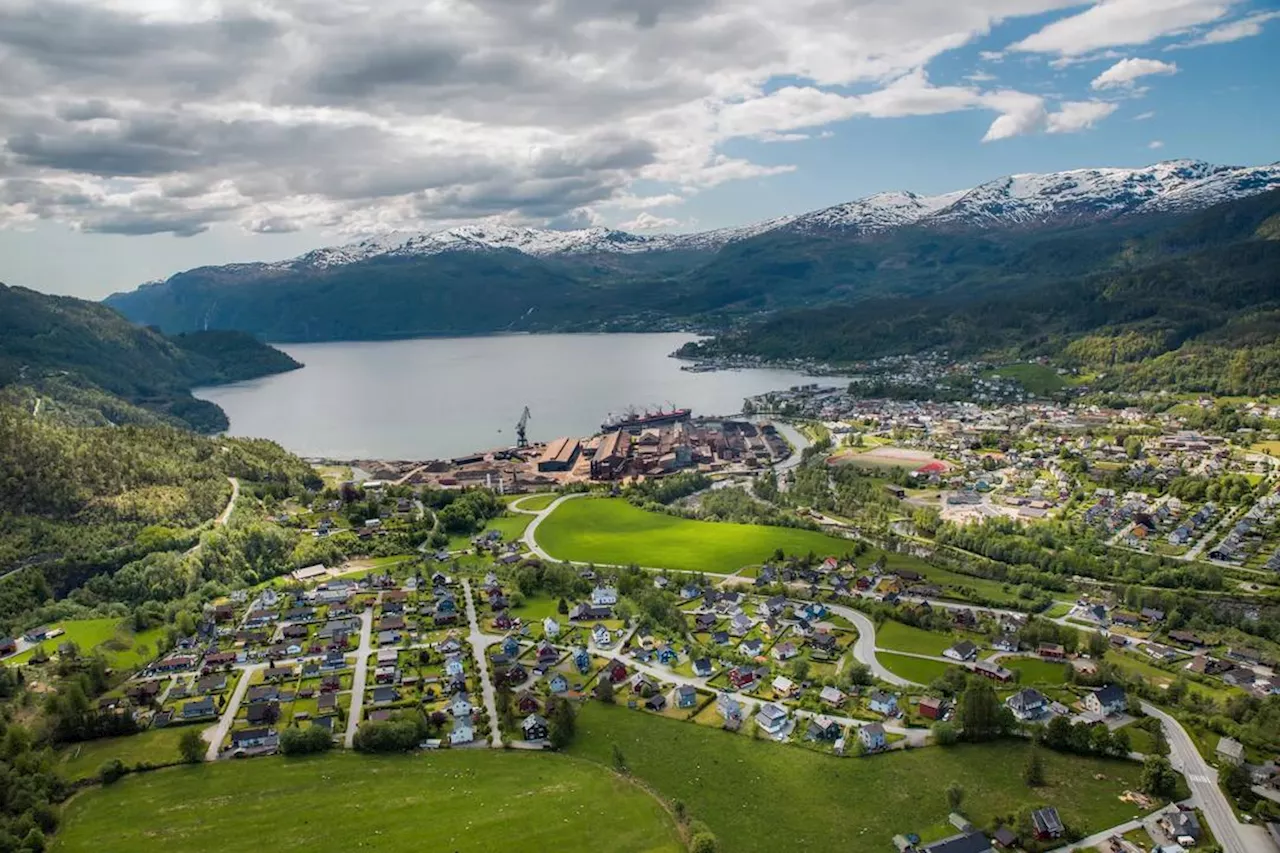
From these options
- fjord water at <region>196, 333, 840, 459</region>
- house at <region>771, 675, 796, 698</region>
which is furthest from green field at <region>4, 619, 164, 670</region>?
fjord water at <region>196, 333, 840, 459</region>

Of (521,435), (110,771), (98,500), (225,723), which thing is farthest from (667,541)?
(521,435)

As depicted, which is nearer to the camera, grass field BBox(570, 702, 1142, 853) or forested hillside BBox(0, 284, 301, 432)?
grass field BBox(570, 702, 1142, 853)

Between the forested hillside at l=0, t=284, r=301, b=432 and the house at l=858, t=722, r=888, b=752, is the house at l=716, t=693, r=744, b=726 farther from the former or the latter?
the forested hillside at l=0, t=284, r=301, b=432

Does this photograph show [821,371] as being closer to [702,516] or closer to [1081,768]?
[702,516]

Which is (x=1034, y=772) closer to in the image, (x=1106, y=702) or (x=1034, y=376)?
→ (x=1106, y=702)

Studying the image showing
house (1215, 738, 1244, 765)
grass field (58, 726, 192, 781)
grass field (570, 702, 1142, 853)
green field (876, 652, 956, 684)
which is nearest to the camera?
grass field (570, 702, 1142, 853)
